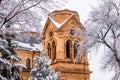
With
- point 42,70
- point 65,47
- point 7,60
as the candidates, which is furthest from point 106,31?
point 65,47

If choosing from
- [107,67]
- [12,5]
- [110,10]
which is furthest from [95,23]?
[12,5]

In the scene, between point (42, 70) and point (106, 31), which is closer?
point (106, 31)

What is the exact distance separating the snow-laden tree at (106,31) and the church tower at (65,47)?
24.2 meters

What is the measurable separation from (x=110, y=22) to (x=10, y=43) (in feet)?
23.0

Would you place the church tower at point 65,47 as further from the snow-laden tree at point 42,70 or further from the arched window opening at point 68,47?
the snow-laden tree at point 42,70

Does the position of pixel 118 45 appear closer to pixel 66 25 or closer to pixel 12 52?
pixel 12 52

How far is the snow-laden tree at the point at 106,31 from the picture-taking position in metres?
17.4

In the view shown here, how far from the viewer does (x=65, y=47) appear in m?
44.6

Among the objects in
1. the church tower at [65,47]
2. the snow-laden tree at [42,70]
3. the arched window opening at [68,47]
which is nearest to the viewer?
the snow-laden tree at [42,70]

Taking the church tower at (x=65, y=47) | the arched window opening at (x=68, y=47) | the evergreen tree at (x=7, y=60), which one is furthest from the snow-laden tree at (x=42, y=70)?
the arched window opening at (x=68, y=47)

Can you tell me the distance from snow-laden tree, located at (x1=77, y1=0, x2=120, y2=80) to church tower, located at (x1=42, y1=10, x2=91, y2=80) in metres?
24.2

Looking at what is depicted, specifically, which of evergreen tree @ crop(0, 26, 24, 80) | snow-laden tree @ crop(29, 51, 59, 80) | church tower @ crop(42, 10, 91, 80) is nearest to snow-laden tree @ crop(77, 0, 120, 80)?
evergreen tree @ crop(0, 26, 24, 80)

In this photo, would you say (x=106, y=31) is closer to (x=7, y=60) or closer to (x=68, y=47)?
(x=7, y=60)

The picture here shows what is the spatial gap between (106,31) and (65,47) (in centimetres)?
→ 2702
